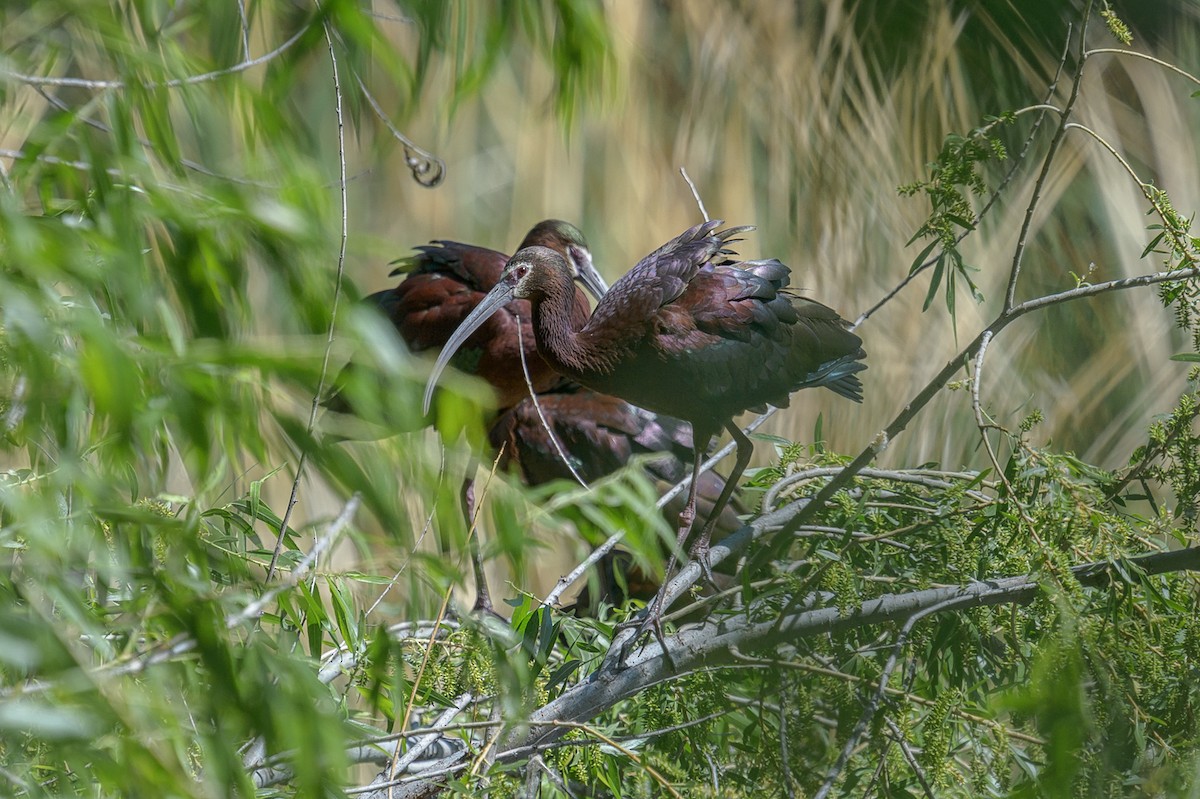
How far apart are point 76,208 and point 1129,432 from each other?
2.84 meters

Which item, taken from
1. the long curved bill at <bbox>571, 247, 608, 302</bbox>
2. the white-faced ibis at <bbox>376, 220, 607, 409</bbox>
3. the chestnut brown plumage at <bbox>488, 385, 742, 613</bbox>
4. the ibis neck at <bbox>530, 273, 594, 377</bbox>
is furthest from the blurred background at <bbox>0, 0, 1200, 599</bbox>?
the ibis neck at <bbox>530, 273, 594, 377</bbox>

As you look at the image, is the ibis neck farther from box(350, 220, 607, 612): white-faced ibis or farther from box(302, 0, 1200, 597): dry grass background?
box(302, 0, 1200, 597): dry grass background

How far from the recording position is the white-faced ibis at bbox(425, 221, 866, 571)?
7.16ft

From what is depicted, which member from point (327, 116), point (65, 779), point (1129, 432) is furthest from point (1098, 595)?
point (327, 116)

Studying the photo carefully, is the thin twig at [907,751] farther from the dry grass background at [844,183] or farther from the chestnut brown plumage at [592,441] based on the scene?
the dry grass background at [844,183]

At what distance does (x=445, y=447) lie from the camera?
3.58 feet

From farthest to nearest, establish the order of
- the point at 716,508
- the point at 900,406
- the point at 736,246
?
the point at 736,246, the point at 900,406, the point at 716,508

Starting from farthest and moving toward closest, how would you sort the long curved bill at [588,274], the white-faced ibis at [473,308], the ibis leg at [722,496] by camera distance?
the long curved bill at [588,274] < the white-faced ibis at [473,308] < the ibis leg at [722,496]

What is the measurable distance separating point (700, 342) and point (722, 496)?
0.92 feet

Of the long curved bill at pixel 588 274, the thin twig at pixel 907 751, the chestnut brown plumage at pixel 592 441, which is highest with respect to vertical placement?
the long curved bill at pixel 588 274

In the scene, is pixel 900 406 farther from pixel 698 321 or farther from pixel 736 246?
pixel 698 321

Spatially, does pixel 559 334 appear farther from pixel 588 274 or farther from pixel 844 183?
pixel 844 183

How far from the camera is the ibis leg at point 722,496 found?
2031 mm

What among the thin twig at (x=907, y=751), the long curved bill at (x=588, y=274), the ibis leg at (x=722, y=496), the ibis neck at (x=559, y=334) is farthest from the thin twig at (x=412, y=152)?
the thin twig at (x=907, y=751)
